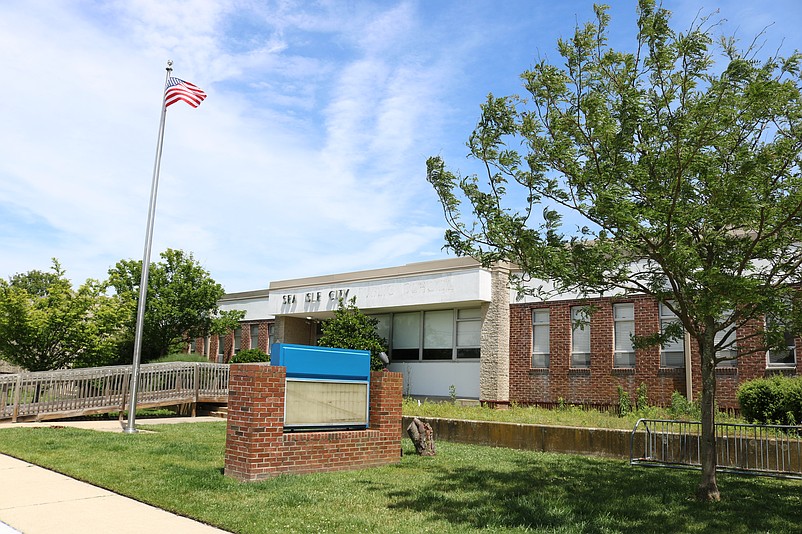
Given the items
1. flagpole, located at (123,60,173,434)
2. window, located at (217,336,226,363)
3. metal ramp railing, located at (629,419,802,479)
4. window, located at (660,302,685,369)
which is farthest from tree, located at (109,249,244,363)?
metal ramp railing, located at (629,419,802,479)

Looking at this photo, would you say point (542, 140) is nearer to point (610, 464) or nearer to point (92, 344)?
point (610, 464)

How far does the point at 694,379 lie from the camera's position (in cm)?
1905

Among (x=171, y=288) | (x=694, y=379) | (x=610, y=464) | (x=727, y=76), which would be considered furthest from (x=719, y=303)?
(x=171, y=288)

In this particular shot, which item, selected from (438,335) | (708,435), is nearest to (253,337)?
(438,335)

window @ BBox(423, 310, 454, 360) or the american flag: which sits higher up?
the american flag

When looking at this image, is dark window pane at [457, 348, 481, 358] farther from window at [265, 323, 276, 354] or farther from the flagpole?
the flagpole

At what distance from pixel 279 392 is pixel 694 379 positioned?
13.5m

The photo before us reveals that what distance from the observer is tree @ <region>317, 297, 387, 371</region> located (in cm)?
2455

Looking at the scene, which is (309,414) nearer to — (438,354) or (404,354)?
(438,354)

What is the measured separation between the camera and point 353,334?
2481cm

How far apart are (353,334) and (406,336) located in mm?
2633

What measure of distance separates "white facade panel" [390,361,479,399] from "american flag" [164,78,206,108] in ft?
35.7

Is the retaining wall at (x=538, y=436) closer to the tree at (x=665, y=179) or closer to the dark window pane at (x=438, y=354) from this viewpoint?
the tree at (x=665, y=179)

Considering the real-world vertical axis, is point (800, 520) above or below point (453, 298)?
below
